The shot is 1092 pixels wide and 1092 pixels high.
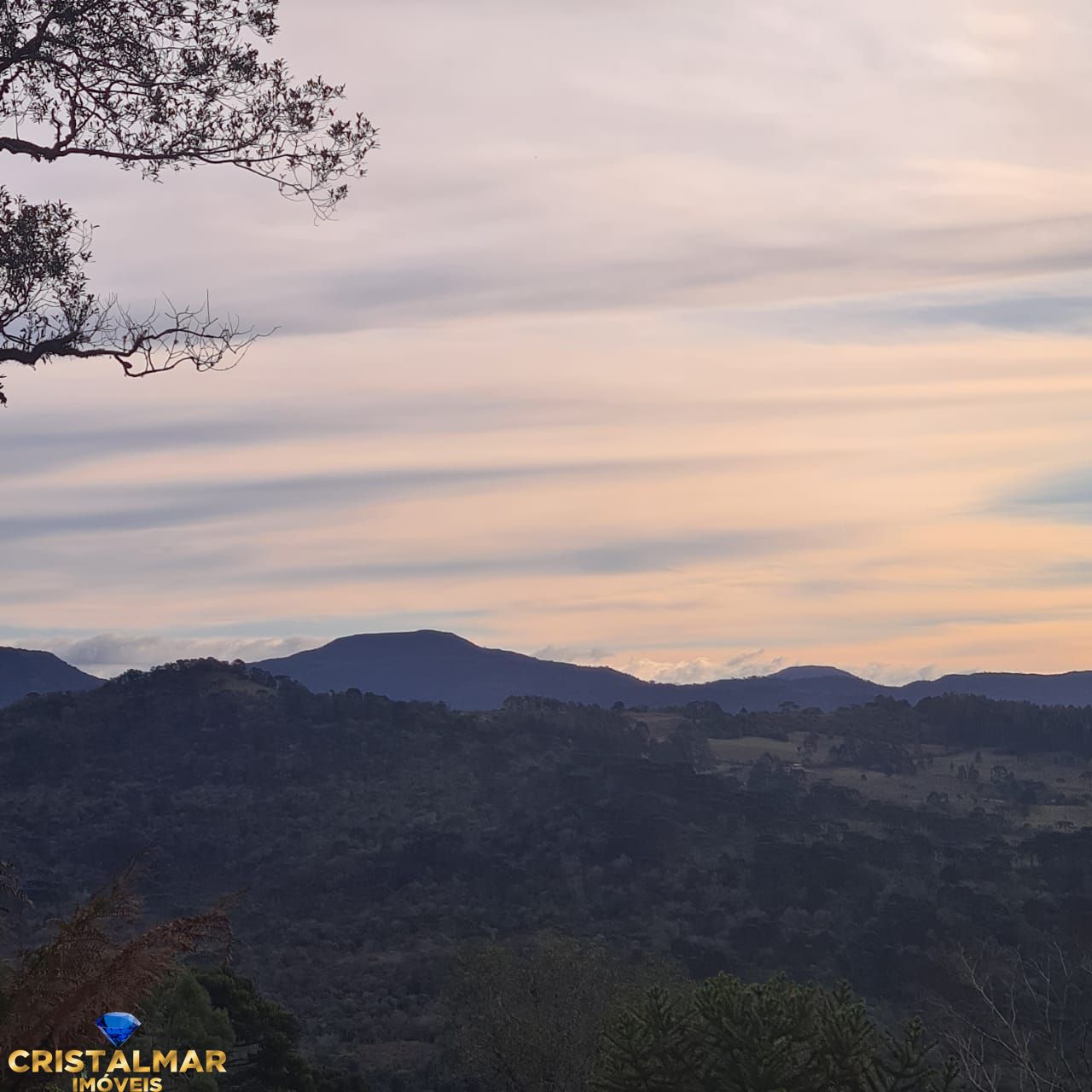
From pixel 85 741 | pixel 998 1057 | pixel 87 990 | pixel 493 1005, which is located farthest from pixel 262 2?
pixel 85 741

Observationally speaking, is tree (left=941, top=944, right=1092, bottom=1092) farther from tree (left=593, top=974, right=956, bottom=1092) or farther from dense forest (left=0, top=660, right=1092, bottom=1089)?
tree (left=593, top=974, right=956, bottom=1092)

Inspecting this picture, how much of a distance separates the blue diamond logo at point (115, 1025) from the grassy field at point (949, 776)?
84.2m

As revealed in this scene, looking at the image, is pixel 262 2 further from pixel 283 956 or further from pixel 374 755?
pixel 374 755

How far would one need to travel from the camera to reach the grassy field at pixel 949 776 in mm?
92938

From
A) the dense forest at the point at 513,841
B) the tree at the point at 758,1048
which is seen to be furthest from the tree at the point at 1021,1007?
the tree at the point at 758,1048

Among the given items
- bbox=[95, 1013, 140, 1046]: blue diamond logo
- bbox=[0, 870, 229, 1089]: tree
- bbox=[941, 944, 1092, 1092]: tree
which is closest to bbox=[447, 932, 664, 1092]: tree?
bbox=[941, 944, 1092, 1092]: tree

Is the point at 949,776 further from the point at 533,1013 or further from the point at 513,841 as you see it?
the point at 533,1013

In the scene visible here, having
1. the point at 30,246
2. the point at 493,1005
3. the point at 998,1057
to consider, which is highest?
the point at 30,246

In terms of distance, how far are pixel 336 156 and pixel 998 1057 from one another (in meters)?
41.6

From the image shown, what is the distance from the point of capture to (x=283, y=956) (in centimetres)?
6381

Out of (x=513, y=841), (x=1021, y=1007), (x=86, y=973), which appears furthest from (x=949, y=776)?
(x=86, y=973)

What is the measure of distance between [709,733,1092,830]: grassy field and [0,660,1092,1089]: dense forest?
3.31ft

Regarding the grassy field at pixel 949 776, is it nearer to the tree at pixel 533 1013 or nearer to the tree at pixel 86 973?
the tree at pixel 533 1013

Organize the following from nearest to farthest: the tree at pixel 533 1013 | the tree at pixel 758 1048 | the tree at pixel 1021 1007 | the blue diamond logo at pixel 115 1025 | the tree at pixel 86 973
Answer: the tree at pixel 86 973
the blue diamond logo at pixel 115 1025
the tree at pixel 758 1048
the tree at pixel 533 1013
the tree at pixel 1021 1007
